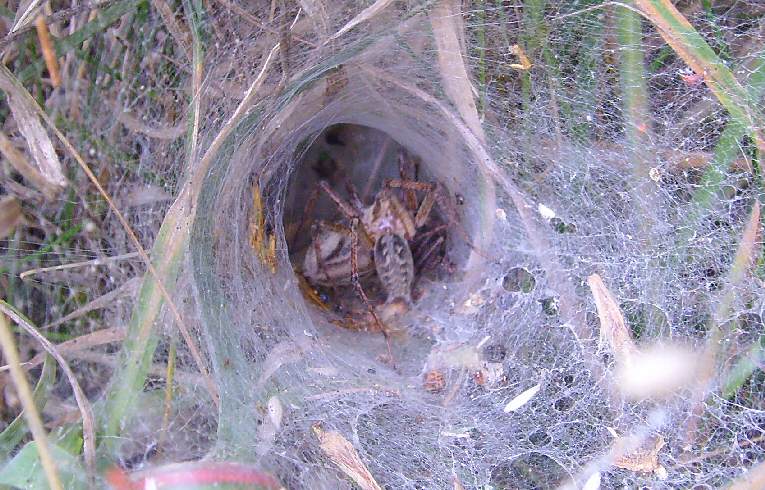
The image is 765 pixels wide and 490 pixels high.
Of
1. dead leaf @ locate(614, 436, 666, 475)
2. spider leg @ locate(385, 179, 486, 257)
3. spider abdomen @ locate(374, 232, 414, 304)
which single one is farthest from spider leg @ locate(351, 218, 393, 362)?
dead leaf @ locate(614, 436, 666, 475)

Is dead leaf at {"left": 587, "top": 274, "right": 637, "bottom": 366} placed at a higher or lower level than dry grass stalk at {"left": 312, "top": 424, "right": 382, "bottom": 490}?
higher

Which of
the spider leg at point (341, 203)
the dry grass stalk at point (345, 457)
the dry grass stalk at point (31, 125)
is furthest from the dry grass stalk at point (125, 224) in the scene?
the spider leg at point (341, 203)

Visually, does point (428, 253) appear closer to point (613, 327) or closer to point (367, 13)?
point (613, 327)

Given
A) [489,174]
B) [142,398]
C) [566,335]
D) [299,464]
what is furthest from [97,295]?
[566,335]

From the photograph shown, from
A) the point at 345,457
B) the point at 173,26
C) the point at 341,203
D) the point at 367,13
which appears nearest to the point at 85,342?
the point at 345,457

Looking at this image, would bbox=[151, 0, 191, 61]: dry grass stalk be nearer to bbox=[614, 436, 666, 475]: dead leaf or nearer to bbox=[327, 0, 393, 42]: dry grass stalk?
bbox=[327, 0, 393, 42]: dry grass stalk

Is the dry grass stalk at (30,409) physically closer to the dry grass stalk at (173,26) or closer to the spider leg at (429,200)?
the dry grass stalk at (173,26)

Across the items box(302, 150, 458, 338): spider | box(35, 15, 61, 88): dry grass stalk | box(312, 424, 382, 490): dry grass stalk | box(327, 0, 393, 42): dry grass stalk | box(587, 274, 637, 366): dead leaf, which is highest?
box(35, 15, 61, 88): dry grass stalk
